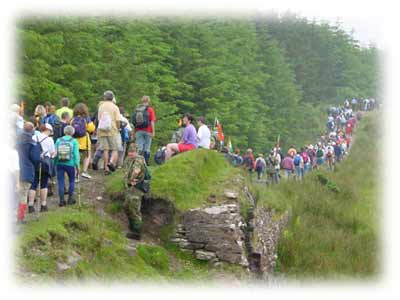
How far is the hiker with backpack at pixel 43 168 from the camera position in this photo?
34.8 ft

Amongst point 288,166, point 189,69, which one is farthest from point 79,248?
point 189,69

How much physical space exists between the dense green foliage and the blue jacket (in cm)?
627

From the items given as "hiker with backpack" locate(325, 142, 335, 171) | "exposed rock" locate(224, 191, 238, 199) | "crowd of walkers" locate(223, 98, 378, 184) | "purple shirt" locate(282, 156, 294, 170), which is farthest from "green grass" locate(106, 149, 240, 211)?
"hiker with backpack" locate(325, 142, 335, 171)

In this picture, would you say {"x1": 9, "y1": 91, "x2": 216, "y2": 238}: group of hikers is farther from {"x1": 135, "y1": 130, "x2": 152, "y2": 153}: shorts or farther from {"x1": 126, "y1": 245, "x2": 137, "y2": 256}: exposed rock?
{"x1": 126, "y1": 245, "x2": 137, "y2": 256}: exposed rock

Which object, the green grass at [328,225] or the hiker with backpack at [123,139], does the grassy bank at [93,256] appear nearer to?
the hiker with backpack at [123,139]

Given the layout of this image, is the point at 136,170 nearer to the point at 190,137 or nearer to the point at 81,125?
the point at 81,125

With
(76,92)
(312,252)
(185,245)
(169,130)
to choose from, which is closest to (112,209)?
(185,245)

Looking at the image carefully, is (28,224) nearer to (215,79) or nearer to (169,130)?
(169,130)

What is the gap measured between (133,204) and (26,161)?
2.25m

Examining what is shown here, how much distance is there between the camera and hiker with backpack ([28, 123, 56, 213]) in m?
10.6

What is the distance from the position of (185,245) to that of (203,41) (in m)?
21.7

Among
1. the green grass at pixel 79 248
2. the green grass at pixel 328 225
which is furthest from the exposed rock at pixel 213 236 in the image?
the green grass at pixel 328 225

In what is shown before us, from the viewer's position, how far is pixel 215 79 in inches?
1252

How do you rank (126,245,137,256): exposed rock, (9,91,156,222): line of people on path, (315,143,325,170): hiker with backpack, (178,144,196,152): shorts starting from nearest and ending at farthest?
(9,91,156,222): line of people on path → (126,245,137,256): exposed rock → (178,144,196,152): shorts → (315,143,325,170): hiker with backpack
